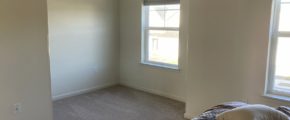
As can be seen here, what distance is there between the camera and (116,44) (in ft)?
17.7

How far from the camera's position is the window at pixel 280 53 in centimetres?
280

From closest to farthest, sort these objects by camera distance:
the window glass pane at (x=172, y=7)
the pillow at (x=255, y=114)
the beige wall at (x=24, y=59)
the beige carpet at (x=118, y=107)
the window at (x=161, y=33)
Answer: the pillow at (x=255, y=114)
the beige wall at (x=24, y=59)
the beige carpet at (x=118, y=107)
the window glass pane at (x=172, y=7)
the window at (x=161, y=33)

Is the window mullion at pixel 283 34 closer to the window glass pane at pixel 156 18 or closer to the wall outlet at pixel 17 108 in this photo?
the window glass pane at pixel 156 18

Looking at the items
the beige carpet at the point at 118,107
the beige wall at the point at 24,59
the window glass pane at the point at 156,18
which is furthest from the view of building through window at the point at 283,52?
the beige wall at the point at 24,59

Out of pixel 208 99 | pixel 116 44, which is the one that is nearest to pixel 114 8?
pixel 116 44

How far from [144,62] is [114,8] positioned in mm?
1251

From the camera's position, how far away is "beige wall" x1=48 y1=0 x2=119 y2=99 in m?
4.43

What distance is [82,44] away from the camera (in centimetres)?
480

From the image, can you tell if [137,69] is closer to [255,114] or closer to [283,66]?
[283,66]

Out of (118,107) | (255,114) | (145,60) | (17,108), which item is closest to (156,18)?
(145,60)

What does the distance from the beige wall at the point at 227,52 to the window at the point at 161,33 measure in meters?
1.02

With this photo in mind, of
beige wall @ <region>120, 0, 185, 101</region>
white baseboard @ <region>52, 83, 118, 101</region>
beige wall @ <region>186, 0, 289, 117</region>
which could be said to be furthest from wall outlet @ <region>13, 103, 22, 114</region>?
beige wall @ <region>120, 0, 185, 101</region>

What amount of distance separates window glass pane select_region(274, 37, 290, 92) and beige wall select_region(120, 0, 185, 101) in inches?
65.8

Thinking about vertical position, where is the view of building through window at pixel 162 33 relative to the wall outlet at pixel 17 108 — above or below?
above
